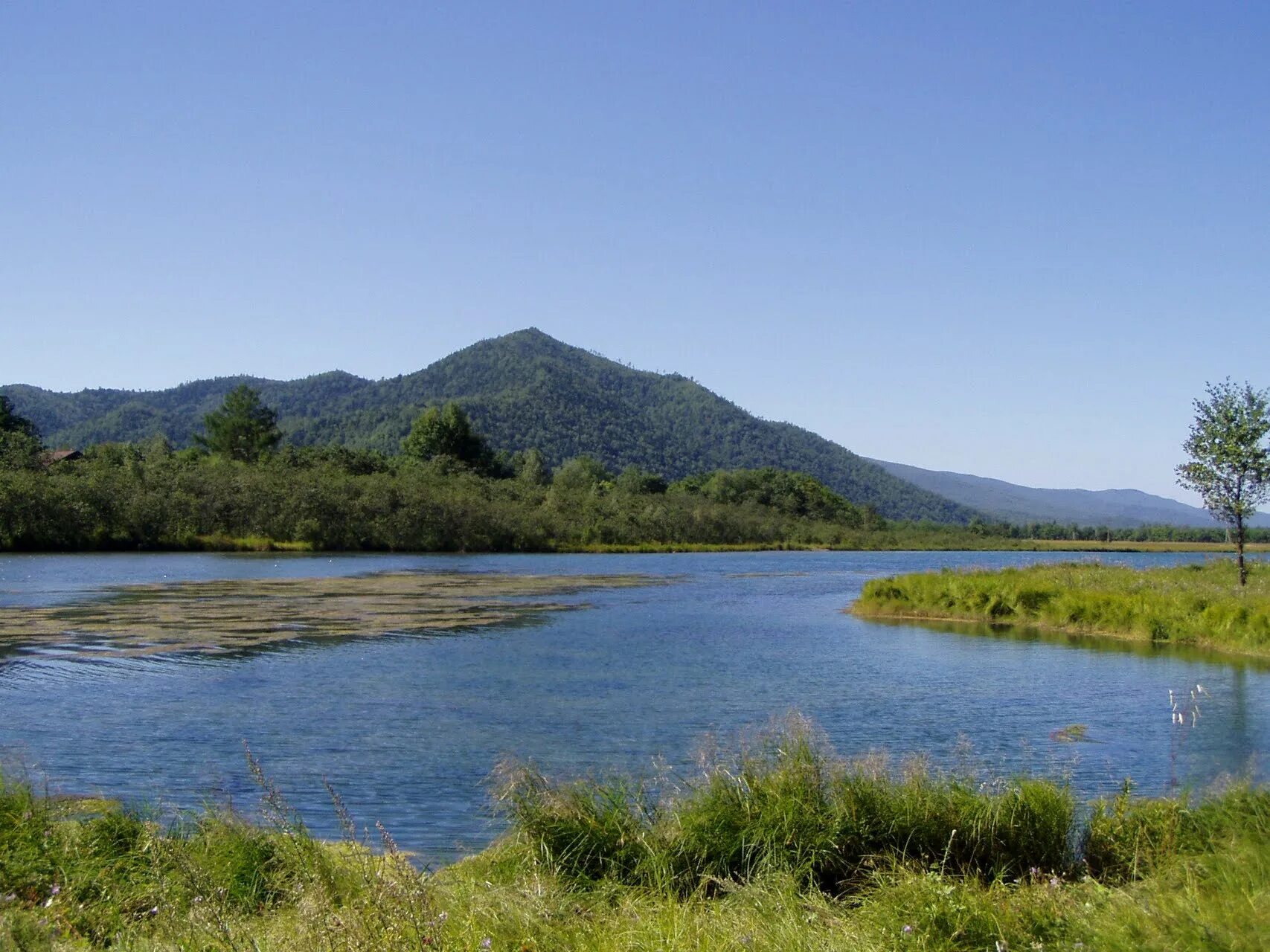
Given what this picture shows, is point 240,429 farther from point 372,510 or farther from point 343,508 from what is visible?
point 372,510

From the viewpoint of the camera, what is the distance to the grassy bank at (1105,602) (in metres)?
25.9

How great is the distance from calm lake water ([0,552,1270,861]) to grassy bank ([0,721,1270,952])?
6.19 feet

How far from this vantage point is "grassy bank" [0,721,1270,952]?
536cm

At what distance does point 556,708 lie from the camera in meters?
17.4

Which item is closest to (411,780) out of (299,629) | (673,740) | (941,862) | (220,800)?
Result: (220,800)

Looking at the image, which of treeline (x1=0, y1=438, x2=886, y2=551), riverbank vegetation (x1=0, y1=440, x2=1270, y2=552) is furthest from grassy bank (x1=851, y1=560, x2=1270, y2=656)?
riverbank vegetation (x1=0, y1=440, x2=1270, y2=552)

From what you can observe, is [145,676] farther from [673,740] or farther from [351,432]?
[351,432]

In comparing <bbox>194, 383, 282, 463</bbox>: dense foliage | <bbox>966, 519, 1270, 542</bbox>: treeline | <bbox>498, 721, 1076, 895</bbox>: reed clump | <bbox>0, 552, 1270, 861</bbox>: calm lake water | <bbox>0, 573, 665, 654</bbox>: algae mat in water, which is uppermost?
<bbox>194, 383, 282, 463</bbox>: dense foliage

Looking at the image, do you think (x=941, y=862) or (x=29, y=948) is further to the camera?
(x=941, y=862)

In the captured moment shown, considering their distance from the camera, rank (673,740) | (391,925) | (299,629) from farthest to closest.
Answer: (299,629) → (673,740) → (391,925)

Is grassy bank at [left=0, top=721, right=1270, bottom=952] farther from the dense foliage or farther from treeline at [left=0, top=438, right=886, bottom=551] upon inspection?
the dense foliage

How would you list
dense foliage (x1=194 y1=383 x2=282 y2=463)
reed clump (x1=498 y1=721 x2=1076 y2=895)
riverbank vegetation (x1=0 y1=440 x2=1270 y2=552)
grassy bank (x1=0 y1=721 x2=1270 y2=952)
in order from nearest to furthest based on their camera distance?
1. grassy bank (x1=0 y1=721 x2=1270 y2=952)
2. reed clump (x1=498 y1=721 x2=1076 y2=895)
3. riverbank vegetation (x1=0 y1=440 x2=1270 y2=552)
4. dense foliage (x1=194 y1=383 x2=282 y2=463)

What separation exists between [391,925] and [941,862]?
4.42m

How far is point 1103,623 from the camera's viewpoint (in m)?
29.6
